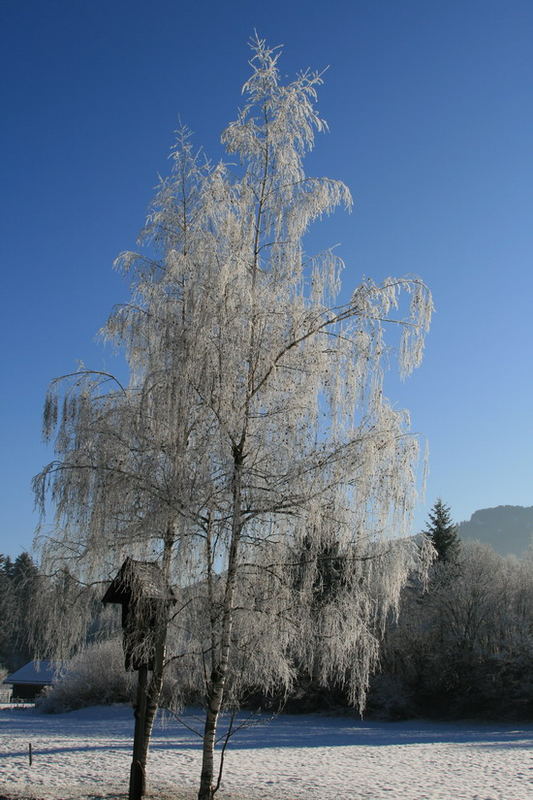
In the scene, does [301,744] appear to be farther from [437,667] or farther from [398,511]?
[398,511]

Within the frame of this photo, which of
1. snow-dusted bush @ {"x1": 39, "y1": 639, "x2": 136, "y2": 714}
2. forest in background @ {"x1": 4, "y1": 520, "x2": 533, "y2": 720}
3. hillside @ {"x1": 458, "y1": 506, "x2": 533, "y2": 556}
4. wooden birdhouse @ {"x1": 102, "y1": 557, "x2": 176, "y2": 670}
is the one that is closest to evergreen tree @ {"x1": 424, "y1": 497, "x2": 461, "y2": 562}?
forest in background @ {"x1": 4, "y1": 520, "x2": 533, "y2": 720}

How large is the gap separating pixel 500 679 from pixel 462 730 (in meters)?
2.62

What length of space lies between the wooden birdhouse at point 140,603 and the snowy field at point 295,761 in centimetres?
150

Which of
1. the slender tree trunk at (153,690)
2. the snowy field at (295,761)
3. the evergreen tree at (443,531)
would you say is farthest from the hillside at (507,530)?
the slender tree trunk at (153,690)

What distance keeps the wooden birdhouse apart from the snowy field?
59.0 inches

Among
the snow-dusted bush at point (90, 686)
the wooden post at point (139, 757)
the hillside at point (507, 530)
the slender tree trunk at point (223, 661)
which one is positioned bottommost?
the snow-dusted bush at point (90, 686)

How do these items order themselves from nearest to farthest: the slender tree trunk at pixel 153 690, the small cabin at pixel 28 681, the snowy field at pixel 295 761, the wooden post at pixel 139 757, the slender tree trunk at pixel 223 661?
the slender tree trunk at pixel 223 661
the slender tree trunk at pixel 153 690
the wooden post at pixel 139 757
the snowy field at pixel 295 761
the small cabin at pixel 28 681

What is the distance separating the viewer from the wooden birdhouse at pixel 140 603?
6918 mm

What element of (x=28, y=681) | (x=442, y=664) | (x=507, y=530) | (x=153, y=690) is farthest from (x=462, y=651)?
(x=507, y=530)

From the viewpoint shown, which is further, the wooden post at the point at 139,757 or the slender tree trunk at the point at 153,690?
the wooden post at the point at 139,757

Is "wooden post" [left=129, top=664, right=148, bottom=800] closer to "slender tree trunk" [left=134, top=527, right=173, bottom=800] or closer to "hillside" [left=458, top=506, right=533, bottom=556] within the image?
"slender tree trunk" [left=134, top=527, right=173, bottom=800]

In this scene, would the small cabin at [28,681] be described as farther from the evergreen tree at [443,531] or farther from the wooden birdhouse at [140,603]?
the wooden birdhouse at [140,603]

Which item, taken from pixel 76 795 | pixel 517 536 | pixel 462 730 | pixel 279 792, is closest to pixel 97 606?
pixel 76 795

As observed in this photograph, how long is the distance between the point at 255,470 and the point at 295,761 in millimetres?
10522
